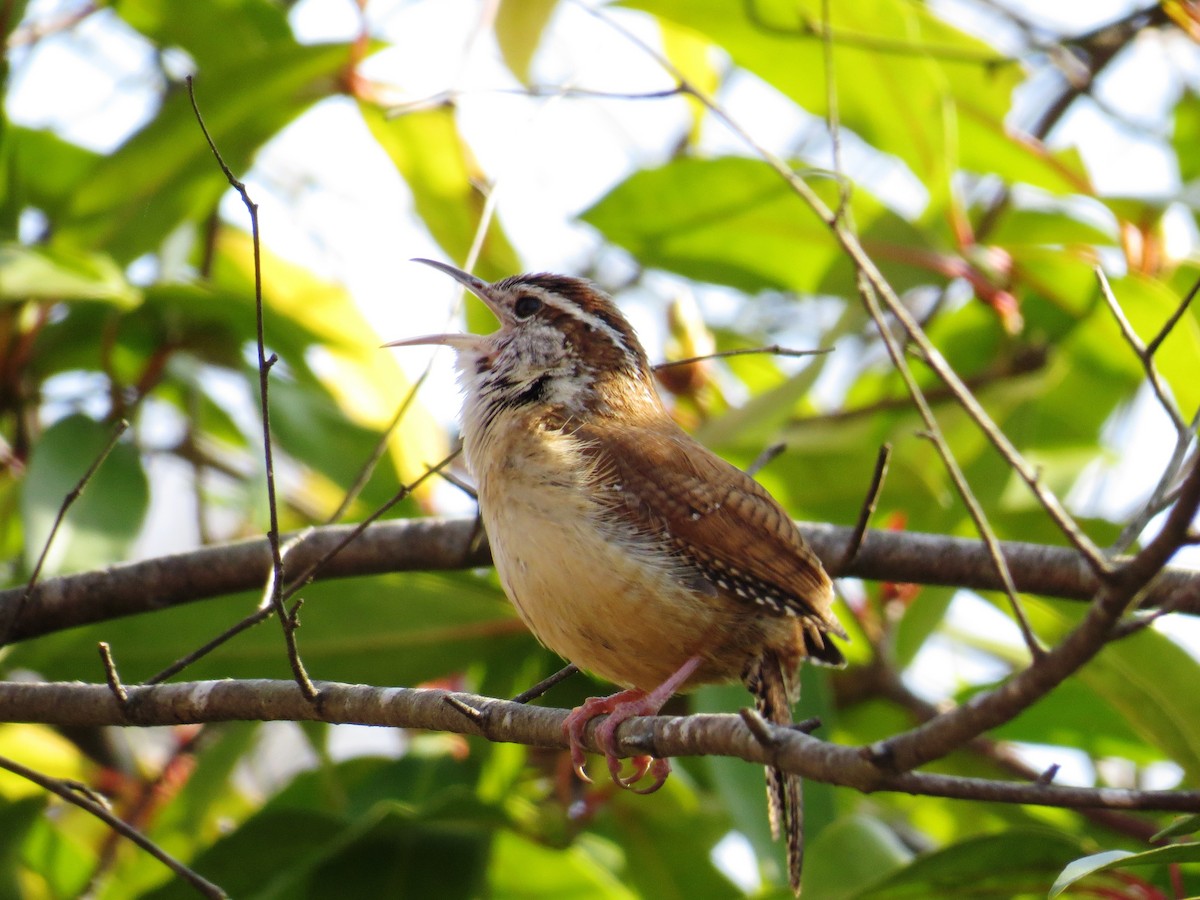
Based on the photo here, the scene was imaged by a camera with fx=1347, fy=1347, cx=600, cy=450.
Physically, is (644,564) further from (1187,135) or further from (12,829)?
(1187,135)

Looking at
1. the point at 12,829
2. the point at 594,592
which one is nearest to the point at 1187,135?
the point at 594,592

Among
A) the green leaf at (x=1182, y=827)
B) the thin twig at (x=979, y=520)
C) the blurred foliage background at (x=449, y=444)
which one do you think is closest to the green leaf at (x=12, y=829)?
the blurred foliage background at (x=449, y=444)

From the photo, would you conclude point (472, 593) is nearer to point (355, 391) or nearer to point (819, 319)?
point (355, 391)

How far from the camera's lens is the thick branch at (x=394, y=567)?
365 centimetres

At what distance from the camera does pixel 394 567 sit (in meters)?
3.99

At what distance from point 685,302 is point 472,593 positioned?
5.08 ft

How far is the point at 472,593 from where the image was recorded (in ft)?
15.0

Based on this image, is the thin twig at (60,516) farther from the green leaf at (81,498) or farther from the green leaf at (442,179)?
the green leaf at (442,179)

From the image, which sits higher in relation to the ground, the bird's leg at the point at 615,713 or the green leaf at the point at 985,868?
the bird's leg at the point at 615,713

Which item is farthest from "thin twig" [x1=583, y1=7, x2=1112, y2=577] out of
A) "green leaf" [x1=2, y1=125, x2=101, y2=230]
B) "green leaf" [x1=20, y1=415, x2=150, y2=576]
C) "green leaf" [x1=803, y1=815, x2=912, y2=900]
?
"green leaf" [x1=2, y1=125, x2=101, y2=230]

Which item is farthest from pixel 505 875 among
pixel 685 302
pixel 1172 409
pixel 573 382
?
pixel 1172 409

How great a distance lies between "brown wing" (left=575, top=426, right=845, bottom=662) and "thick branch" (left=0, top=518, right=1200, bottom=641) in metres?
0.42

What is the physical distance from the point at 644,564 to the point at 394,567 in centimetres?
107

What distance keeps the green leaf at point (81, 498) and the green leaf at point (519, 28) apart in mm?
2008
